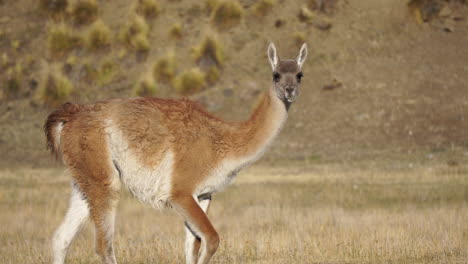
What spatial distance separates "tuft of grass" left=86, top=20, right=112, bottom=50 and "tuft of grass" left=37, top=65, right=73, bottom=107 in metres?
1.93

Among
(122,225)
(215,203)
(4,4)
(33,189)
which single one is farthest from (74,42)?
(122,225)

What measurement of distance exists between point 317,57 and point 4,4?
1509 cm

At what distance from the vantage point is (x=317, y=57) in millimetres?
30109

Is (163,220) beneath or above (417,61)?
above

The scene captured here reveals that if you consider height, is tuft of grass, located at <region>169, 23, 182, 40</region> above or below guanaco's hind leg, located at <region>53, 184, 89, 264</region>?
below

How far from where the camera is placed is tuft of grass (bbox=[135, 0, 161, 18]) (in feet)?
109

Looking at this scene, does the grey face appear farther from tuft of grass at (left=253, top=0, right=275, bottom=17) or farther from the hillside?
tuft of grass at (left=253, top=0, right=275, bottom=17)

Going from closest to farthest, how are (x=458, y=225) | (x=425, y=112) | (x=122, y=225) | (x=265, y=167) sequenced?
(x=458, y=225), (x=122, y=225), (x=265, y=167), (x=425, y=112)

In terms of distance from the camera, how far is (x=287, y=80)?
27.0ft

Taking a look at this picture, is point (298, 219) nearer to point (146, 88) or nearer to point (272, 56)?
point (272, 56)

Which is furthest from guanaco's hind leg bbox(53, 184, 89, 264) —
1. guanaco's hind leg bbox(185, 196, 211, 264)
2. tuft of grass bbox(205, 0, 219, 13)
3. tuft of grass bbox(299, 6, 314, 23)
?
tuft of grass bbox(205, 0, 219, 13)

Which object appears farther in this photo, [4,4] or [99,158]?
[4,4]

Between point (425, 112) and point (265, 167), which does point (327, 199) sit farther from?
point (425, 112)

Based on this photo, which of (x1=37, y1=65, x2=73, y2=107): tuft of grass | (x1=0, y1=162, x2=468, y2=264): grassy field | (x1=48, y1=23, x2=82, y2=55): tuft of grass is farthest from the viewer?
(x1=48, y1=23, x2=82, y2=55): tuft of grass
